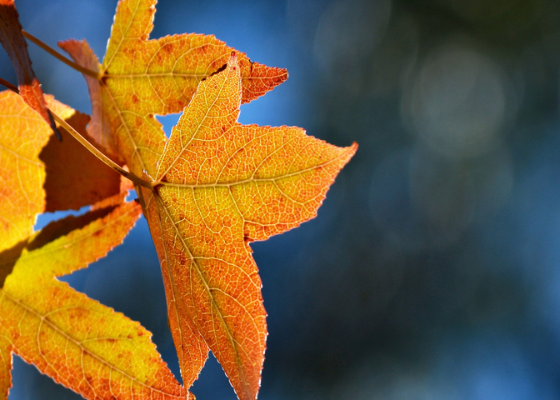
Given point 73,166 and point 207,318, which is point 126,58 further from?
point 207,318

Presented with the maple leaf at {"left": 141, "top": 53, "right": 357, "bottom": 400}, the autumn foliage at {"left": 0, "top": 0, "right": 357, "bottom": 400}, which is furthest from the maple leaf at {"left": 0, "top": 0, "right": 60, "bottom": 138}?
the maple leaf at {"left": 141, "top": 53, "right": 357, "bottom": 400}

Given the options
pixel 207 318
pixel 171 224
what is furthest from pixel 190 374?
pixel 171 224

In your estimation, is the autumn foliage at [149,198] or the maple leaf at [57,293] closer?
the autumn foliage at [149,198]

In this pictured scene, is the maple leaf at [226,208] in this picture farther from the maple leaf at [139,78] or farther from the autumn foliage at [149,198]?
the maple leaf at [139,78]

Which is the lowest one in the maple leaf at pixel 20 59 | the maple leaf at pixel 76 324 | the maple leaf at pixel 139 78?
the maple leaf at pixel 76 324

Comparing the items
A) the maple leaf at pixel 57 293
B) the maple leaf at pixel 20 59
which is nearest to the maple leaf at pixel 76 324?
the maple leaf at pixel 57 293

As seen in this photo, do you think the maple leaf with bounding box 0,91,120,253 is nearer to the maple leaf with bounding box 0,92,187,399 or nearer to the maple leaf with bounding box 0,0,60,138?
the maple leaf with bounding box 0,92,187,399

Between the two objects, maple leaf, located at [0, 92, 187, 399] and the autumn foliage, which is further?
maple leaf, located at [0, 92, 187, 399]
